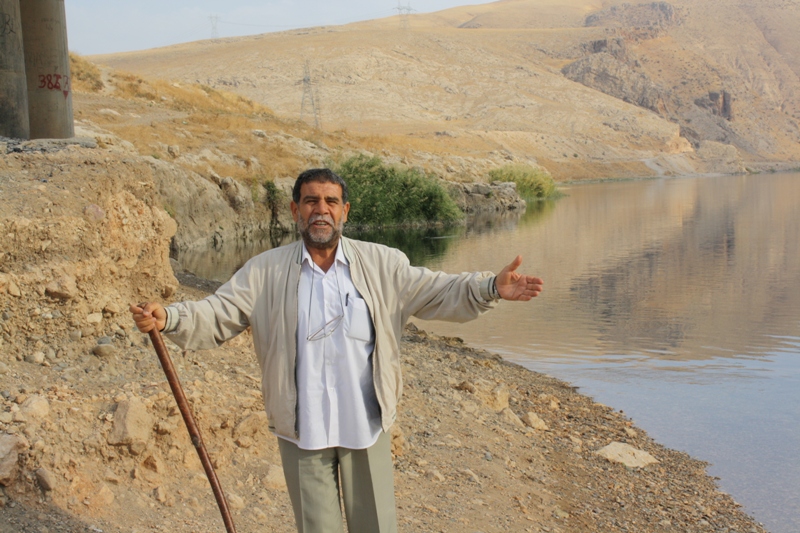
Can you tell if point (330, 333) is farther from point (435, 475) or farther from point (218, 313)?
point (435, 475)

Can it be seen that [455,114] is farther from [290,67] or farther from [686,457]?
[686,457]

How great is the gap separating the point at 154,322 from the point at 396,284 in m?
0.93

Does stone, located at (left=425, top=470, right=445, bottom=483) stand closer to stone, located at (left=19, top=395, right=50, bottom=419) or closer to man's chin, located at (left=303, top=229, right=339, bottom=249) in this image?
stone, located at (left=19, top=395, right=50, bottom=419)

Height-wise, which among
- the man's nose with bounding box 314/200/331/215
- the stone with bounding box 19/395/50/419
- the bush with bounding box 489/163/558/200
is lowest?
the bush with bounding box 489/163/558/200

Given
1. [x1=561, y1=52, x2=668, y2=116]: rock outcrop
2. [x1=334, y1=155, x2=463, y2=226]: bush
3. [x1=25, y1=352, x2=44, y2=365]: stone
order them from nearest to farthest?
[x1=25, y1=352, x2=44, y2=365]: stone
[x1=334, y1=155, x2=463, y2=226]: bush
[x1=561, y1=52, x2=668, y2=116]: rock outcrop

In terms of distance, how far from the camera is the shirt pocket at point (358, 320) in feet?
10.9

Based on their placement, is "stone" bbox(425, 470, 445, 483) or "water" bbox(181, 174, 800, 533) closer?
"stone" bbox(425, 470, 445, 483)

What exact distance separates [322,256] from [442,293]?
0.49 metres

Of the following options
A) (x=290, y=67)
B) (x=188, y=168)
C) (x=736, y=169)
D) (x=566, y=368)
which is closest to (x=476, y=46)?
(x=290, y=67)

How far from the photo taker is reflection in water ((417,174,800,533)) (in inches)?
285

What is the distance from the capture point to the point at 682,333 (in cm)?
1179

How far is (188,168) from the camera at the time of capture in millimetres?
23766

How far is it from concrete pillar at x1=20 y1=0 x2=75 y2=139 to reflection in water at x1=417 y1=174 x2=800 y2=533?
5559 millimetres

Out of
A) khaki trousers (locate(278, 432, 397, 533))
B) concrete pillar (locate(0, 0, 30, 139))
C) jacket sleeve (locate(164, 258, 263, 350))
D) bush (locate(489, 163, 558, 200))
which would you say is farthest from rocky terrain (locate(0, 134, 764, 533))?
bush (locate(489, 163, 558, 200))
